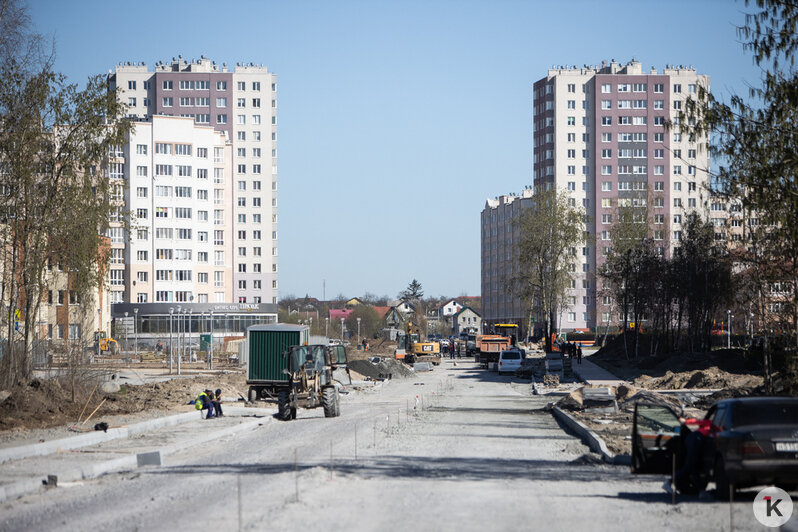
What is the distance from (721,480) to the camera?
11812 mm

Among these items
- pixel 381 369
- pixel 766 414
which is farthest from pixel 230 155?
pixel 766 414

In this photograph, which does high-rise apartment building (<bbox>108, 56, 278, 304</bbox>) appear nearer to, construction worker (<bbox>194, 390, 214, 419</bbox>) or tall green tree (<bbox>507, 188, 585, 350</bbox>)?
tall green tree (<bbox>507, 188, 585, 350</bbox>)

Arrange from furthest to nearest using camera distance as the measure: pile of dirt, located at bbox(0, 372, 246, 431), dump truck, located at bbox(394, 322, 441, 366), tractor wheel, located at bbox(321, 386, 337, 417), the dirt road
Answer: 1. dump truck, located at bbox(394, 322, 441, 366)
2. tractor wheel, located at bbox(321, 386, 337, 417)
3. pile of dirt, located at bbox(0, 372, 246, 431)
4. the dirt road

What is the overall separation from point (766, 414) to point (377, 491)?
222 inches

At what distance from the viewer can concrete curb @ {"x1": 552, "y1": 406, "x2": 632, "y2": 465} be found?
57.3 feet

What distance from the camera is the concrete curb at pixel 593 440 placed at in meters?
17.5

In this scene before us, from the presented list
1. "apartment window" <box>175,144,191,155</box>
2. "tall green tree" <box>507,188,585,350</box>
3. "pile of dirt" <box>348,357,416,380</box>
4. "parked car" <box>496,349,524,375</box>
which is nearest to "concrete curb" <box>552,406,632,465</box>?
"pile of dirt" <box>348,357,416,380</box>

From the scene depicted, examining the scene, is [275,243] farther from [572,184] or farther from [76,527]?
[76,527]

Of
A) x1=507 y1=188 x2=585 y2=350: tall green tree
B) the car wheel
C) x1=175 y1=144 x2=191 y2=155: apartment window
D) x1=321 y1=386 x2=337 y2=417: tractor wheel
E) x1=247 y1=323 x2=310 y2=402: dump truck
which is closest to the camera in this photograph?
the car wheel

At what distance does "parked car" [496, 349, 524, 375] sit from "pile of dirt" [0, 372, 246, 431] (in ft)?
99.6

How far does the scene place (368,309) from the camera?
148875 millimetres

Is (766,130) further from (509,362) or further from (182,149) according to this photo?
(182,149)

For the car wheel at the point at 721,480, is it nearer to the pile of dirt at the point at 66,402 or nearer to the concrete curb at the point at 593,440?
the concrete curb at the point at 593,440
